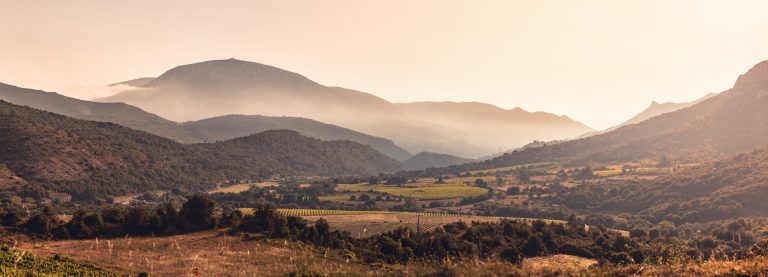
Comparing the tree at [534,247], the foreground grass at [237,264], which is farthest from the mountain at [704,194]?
the foreground grass at [237,264]

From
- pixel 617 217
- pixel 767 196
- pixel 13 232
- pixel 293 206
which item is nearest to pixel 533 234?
pixel 13 232

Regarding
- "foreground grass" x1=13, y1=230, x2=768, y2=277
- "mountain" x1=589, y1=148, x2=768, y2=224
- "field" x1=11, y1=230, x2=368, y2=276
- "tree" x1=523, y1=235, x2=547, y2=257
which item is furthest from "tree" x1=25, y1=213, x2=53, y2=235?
"mountain" x1=589, y1=148, x2=768, y2=224

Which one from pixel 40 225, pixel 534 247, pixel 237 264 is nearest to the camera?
pixel 237 264

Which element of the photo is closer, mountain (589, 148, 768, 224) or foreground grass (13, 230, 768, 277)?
foreground grass (13, 230, 768, 277)

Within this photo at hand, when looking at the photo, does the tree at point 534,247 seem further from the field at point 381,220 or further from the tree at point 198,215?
the field at point 381,220

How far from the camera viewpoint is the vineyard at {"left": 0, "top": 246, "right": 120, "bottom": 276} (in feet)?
101

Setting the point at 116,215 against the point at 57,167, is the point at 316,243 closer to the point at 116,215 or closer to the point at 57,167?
the point at 116,215

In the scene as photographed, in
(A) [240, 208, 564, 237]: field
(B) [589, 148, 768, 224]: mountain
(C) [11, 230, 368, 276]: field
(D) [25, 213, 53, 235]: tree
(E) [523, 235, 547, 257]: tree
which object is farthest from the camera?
(B) [589, 148, 768, 224]: mountain

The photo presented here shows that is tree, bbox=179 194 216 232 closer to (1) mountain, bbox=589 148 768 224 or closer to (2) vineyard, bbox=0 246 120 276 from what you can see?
(2) vineyard, bbox=0 246 120 276

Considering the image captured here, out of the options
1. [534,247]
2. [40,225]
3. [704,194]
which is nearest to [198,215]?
[40,225]

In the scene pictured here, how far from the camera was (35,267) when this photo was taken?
33.9 metres

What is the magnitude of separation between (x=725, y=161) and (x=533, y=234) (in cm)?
15375

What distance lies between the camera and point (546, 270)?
22.3 metres

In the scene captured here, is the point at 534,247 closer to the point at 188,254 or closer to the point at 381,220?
the point at 188,254
